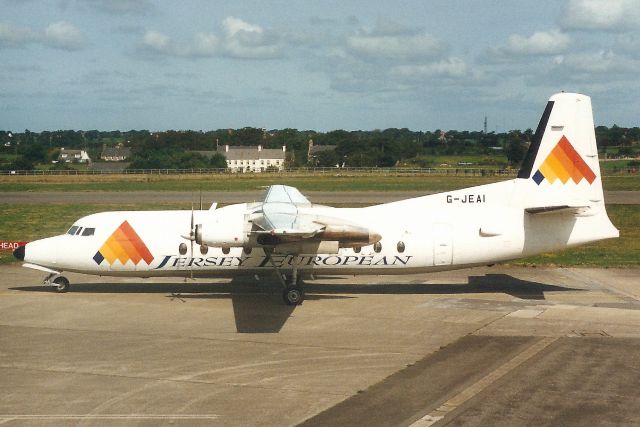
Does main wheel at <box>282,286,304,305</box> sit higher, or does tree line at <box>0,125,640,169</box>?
tree line at <box>0,125,640,169</box>

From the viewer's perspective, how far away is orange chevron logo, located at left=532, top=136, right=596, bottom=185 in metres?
23.3

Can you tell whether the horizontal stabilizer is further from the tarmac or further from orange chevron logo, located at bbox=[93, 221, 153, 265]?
orange chevron logo, located at bbox=[93, 221, 153, 265]

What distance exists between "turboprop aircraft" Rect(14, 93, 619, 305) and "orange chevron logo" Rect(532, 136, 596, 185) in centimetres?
3

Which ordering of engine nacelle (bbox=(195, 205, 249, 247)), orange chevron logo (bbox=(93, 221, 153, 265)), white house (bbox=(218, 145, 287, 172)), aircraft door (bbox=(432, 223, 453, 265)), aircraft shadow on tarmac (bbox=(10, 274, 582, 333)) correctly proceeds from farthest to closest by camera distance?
1. white house (bbox=(218, 145, 287, 172))
2. aircraft shadow on tarmac (bbox=(10, 274, 582, 333))
3. orange chevron logo (bbox=(93, 221, 153, 265))
4. aircraft door (bbox=(432, 223, 453, 265))
5. engine nacelle (bbox=(195, 205, 249, 247))

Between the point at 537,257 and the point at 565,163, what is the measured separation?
36.0 feet

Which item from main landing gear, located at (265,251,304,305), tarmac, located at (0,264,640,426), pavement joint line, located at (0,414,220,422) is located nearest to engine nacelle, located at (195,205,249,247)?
main landing gear, located at (265,251,304,305)

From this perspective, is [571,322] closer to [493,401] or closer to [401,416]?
[493,401]

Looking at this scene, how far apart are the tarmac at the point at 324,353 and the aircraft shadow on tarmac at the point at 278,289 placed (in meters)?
0.07

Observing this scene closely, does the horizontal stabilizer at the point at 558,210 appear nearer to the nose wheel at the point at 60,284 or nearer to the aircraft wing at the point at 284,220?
the aircraft wing at the point at 284,220

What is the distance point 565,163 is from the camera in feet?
76.5

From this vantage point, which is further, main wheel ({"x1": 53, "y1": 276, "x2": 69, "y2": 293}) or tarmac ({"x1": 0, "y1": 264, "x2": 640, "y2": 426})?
main wheel ({"x1": 53, "y1": 276, "x2": 69, "y2": 293})

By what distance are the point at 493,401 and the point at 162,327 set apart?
9.80 meters

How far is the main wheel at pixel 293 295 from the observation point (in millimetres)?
22152

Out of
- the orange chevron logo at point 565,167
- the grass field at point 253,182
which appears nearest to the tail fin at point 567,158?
the orange chevron logo at point 565,167
